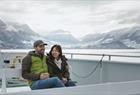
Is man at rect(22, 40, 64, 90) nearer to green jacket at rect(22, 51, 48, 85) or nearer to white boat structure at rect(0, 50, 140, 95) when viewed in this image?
green jacket at rect(22, 51, 48, 85)

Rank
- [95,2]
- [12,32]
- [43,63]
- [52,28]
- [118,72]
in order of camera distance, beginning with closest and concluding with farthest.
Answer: [43,63] < [118,72] < [12,32] < [52,28] < [95,2]

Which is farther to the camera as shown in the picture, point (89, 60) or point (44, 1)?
point (44, 1)

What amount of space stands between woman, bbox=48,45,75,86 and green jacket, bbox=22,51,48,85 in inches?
3.6

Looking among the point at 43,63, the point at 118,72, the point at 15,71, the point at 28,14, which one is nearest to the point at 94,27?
the point at 28,14

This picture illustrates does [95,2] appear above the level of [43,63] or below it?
above

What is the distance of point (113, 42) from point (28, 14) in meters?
1.59

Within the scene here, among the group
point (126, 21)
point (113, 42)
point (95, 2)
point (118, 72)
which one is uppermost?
point (95, 2)

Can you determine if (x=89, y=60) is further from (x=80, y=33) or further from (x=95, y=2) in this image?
(x=95, y=2)

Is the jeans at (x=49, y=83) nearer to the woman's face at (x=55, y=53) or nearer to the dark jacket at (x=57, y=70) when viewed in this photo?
the dark jacket at (x=57, y=70)

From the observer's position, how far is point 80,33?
4828 mm

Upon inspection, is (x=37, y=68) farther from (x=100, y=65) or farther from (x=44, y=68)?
(x=100, y=65)

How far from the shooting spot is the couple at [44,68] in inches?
88.7

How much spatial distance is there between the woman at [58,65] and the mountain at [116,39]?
4.78 ft

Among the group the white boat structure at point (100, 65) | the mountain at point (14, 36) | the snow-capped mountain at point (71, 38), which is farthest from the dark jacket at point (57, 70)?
the snow-capped mountain at point (71, 38)
